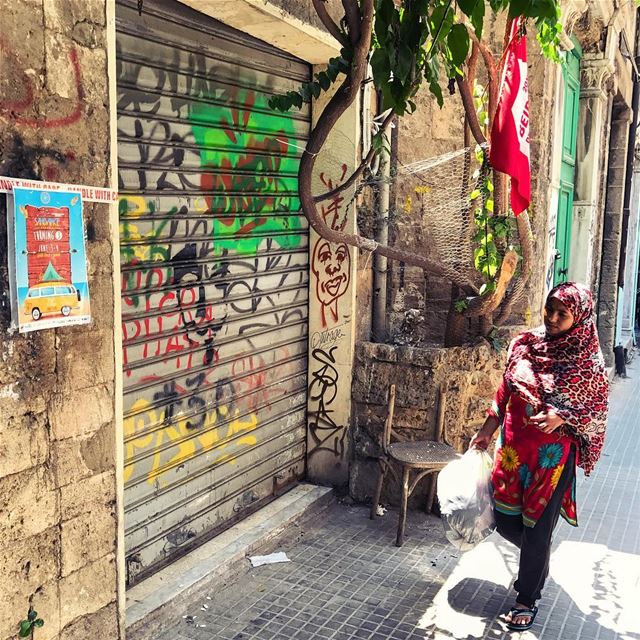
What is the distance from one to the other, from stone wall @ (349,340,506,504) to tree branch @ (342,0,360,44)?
217cm

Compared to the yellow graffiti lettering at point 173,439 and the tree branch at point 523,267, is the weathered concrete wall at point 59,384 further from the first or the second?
the tree branch at point 523,267

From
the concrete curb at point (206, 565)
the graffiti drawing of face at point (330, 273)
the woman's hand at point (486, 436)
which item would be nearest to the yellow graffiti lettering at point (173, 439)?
the concrete curb at point (206, 565)

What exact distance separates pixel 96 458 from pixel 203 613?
132cm

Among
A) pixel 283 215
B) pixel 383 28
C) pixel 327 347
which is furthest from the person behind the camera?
pixel 327 347

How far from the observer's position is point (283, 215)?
5.09 m

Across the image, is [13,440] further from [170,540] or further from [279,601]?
[279,601]

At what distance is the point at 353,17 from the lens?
3.93 metres

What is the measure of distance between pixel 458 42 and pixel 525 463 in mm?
2125

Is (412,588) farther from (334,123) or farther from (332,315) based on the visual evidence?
(334,123)

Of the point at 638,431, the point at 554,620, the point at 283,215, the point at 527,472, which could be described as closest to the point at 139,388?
the point at 283,215

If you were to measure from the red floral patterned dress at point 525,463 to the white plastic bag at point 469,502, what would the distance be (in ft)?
0.20

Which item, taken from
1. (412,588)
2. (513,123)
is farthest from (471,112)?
(412,588)

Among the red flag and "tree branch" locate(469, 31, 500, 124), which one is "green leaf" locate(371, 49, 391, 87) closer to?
the red flag

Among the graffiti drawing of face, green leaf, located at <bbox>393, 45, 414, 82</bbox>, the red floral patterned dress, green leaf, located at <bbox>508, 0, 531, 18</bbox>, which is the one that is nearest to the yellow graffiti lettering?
the graffiti drawing of face
